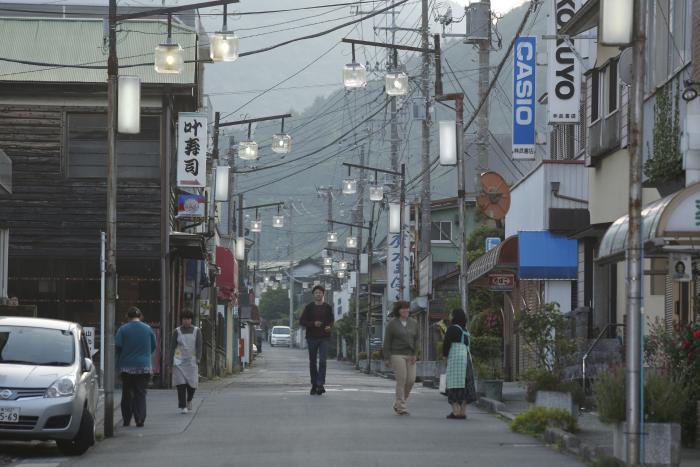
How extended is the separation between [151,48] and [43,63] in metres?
2.95

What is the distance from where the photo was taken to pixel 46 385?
620 inches

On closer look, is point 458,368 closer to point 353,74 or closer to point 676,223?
point 676,223

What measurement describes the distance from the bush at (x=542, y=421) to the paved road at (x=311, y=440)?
0.22 m

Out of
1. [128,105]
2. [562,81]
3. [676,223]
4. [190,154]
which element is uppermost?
[562,81]

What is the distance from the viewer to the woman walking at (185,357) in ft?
72.3

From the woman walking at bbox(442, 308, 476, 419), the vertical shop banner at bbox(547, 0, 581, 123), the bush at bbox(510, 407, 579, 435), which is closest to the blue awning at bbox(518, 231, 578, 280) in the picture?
the vertical shop banner at bbox(547, 0, 581, 123)

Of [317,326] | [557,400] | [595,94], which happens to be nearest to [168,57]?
[317,326]

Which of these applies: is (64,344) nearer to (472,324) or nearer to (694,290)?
(694,290)

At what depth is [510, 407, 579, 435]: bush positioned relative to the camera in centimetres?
1755

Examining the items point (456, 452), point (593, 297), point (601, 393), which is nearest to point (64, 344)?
point (456, 452)

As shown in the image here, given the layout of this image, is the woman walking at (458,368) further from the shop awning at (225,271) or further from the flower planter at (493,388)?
the shop awning at (225,271)

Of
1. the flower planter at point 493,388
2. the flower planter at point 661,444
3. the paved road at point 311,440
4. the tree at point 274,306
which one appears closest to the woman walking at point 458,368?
the paved road at point 311,440

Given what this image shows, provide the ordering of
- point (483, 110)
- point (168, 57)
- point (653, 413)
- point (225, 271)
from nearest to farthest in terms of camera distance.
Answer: point (653, 413) < point (168, 57) < point (483, 110) < point (225, 271)

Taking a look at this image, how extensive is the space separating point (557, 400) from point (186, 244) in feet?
55.0
